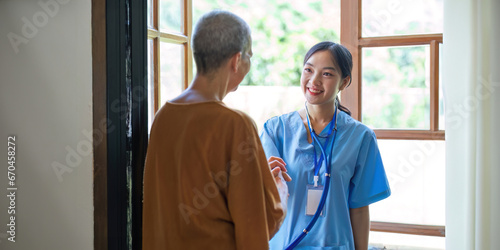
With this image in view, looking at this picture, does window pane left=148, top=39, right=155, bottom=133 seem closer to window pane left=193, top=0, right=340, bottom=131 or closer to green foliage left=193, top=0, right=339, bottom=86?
window pane left=193, top=0, right=340, bottom=131

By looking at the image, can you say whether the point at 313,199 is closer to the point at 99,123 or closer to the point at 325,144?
the point at 325,144

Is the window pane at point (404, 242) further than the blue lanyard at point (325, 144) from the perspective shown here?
Yes

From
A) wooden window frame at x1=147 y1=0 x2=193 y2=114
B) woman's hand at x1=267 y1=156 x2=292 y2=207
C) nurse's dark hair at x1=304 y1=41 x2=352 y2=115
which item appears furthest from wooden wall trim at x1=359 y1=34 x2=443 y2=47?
woman's hand at x1=267 y1=156 x2=292 y2=207

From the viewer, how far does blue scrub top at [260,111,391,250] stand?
164cm

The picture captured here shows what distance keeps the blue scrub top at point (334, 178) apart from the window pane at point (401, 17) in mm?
643

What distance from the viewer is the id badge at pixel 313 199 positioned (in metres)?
1.64

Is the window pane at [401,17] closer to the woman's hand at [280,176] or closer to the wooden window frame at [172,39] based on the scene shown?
the wooden window frame at [172,39]

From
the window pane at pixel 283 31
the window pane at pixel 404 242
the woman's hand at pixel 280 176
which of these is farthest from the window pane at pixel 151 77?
the window pane at pixel 283 31

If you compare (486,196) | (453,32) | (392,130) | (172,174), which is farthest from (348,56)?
(172,174)

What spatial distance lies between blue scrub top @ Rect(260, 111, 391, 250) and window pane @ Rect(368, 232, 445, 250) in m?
0.58

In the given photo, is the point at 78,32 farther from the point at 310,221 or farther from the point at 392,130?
the point at 392,130

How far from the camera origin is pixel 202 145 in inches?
43.3

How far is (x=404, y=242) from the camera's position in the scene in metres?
2.21

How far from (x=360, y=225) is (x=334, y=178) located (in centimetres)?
22
